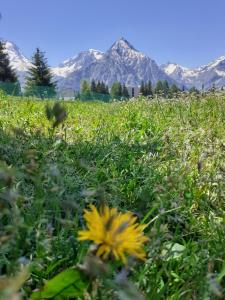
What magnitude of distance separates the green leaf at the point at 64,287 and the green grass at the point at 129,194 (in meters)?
0.06

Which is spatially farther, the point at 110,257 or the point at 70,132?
the point at 70,132

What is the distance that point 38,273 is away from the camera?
1.50 meters

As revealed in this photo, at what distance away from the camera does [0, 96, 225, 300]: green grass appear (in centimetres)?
121

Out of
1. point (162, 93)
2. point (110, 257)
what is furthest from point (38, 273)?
point (162, 93)

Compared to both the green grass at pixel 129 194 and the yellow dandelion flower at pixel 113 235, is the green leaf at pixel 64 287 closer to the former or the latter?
the green grass at pixel 129 194

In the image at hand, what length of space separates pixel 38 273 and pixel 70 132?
2.95m

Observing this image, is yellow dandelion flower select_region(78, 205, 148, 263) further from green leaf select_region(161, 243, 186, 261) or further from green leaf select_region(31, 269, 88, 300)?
green leaf select_region(161, 243, 186, 261)

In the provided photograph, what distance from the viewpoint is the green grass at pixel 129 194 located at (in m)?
1.21

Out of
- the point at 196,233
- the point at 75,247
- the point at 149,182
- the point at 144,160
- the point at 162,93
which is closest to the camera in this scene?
the point at 75,247

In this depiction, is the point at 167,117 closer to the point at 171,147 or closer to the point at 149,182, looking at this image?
the point at 171,147

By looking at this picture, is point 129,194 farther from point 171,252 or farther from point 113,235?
point 113,235

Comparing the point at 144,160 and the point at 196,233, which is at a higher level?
the point at 144,160

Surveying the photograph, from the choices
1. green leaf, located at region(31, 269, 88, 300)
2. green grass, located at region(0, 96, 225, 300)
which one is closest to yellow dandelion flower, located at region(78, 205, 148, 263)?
green grass, located at region(0, 96, 225, 300)

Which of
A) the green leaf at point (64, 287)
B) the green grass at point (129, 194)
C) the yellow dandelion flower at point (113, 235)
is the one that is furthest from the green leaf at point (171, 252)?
the yellow dandelion flower at point (113, 235)
